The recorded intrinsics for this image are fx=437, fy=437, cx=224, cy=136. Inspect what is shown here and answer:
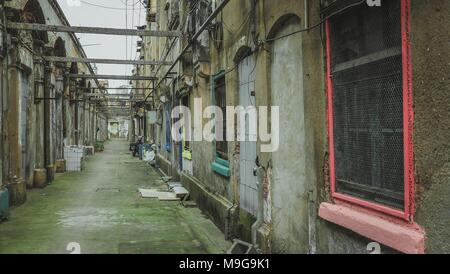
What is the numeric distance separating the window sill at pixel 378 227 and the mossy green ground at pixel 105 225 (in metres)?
3.01

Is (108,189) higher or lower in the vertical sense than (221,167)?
lower

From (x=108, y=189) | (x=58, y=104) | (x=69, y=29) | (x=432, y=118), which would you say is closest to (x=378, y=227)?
(x=432, y=118)

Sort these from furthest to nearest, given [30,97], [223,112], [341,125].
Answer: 1. [30,97]
2. [223,112]
3. [341,125]

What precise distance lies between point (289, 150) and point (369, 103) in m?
1.72

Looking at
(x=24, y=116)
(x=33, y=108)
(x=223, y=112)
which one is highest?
(x=33, y=108)

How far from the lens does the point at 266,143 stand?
6082 mm

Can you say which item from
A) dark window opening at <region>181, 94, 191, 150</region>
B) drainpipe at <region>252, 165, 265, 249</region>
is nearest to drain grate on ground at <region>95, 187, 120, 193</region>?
dark window opening at <region>181, 94, 191, 150</region>

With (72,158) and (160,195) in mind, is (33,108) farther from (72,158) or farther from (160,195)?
(72,158)

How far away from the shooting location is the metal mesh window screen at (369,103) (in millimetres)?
3420

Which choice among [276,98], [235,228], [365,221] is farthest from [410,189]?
[235,228]

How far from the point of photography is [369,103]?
3.81 metres

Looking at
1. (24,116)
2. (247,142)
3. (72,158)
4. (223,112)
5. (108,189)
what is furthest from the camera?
(72,158)

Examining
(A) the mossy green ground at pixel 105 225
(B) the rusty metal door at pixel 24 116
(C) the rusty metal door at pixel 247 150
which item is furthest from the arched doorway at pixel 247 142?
(B) the rusty metal door at pixel 24 116

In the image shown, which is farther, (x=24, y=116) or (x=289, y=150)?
(x=24, y=116)
